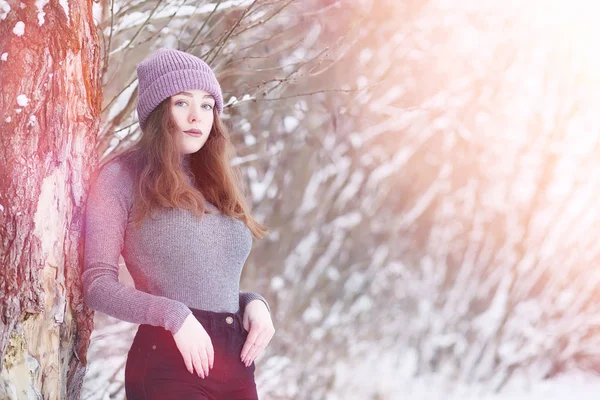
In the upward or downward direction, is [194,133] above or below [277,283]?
above

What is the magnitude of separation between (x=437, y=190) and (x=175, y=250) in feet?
14.4

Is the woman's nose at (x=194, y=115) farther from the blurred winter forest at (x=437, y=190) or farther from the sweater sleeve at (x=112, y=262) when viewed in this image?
the blurred winter forest at (x=437, y=190)

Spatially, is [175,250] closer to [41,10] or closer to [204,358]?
[204,358]

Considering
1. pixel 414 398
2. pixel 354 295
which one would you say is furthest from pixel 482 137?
pixel 414 398

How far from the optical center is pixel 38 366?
77.3 inches

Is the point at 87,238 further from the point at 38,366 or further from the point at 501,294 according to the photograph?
the point at 501,294

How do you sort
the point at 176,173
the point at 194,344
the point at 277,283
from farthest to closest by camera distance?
1. the point at 277,283
2. the point at 176,173
3. the point at 194,344

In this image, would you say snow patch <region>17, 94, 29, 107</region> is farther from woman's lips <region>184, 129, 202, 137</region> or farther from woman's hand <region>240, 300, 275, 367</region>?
woman's hand <region>240, 300, 275, 367</region>

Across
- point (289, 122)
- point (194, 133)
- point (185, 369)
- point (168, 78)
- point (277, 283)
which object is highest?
point (289, 122)

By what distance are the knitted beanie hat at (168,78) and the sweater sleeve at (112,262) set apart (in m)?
0.22

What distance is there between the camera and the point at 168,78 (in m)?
2.14

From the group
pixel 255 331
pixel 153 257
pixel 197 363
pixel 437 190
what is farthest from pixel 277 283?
pixel 197 363

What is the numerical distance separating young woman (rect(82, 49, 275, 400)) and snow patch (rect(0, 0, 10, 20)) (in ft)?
1.42

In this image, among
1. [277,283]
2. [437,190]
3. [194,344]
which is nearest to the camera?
[194,344]
